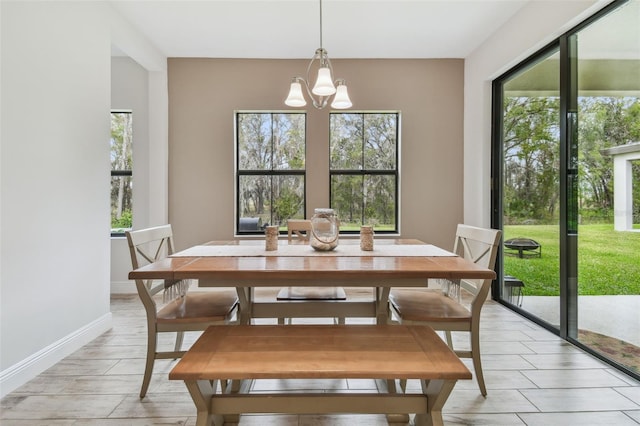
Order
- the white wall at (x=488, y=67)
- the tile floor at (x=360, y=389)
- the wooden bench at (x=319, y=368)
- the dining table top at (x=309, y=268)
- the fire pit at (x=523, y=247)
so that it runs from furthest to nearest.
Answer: the fire pit at (x=523, y=247) → the white wall at (x=488, y=67) → the tile floor at (x=360, y=389) → the dining table top at (x=309, y=268) → the wooden bench at (x=319, y=368)

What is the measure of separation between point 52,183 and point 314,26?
2.44m

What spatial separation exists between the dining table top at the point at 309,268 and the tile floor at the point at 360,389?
28.3 inches

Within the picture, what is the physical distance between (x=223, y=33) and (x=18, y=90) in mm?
1857

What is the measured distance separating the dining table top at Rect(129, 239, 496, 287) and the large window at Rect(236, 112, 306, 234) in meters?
2.10

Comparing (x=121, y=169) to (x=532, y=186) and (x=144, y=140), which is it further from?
(x=532, y=186)

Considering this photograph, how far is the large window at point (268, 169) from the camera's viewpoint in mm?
3938

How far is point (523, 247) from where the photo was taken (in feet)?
10.2

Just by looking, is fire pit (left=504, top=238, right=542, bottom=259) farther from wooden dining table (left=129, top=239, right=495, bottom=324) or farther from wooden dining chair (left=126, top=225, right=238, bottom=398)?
wooden dining chair (left=126, top=225, right=238, bottom=398)

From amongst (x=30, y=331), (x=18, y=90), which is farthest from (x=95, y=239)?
(x=18, y=90)

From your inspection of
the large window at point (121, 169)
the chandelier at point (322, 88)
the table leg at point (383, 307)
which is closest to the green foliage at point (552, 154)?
the table leg at point (383, 307)

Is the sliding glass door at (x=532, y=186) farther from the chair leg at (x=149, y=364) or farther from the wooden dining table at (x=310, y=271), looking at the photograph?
the chair leg at (x=149, y=364)

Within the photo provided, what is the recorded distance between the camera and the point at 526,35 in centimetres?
Answer: 282

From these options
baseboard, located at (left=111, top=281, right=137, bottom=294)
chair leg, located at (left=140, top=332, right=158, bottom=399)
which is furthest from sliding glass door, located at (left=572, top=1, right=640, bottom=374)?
baseboard, located at (left=111, top=281, right=137, bottom=294)

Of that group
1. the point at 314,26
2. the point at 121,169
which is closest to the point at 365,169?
the point at 314,26
